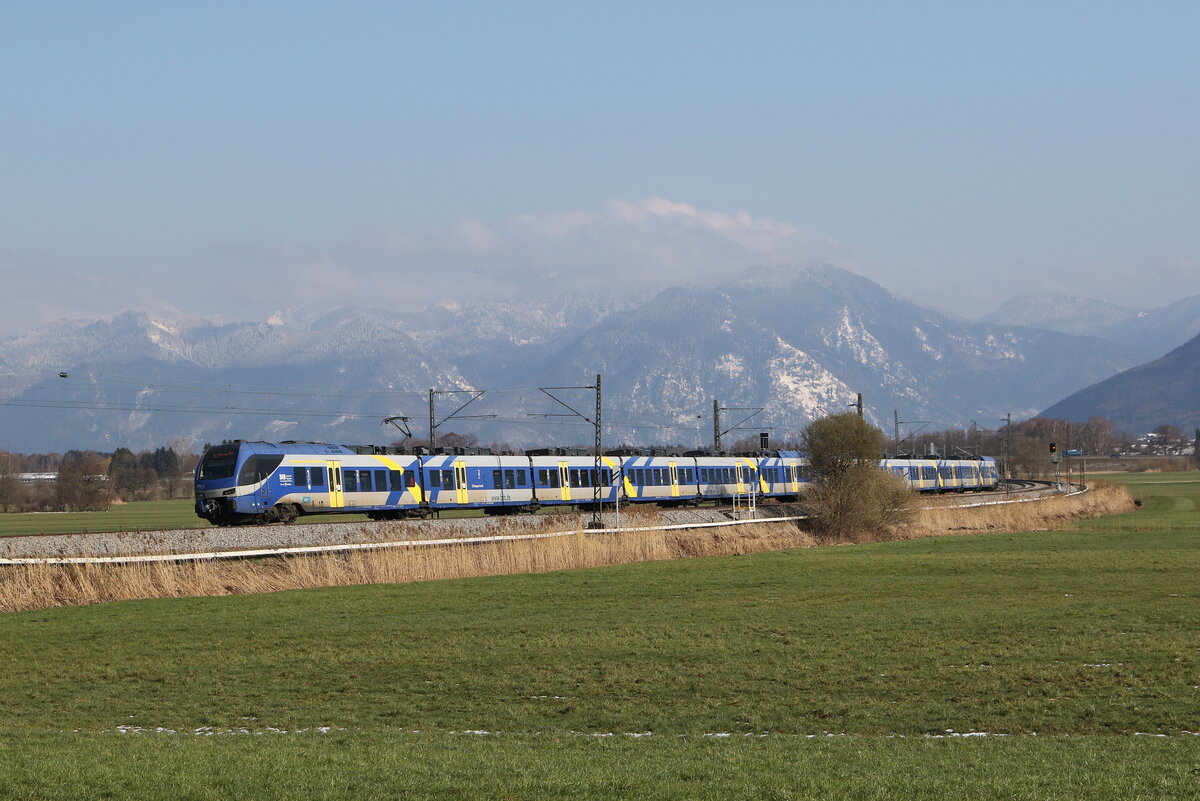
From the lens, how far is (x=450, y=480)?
60062 millimetres

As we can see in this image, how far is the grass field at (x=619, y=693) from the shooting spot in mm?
11305

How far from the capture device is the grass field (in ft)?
37.1

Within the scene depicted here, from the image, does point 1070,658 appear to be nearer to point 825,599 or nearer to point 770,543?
point 825,599

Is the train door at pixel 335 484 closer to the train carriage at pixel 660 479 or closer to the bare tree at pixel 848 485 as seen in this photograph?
the train carriage at pixel 660 479

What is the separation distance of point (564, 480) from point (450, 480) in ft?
29.8

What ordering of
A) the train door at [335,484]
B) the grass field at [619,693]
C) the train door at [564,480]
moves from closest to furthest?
the grass field at [619,693]
the train door at [335,484]
the train door at [564,480]

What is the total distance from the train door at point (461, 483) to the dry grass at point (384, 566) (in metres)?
8.20

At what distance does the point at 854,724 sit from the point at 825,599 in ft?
48.2

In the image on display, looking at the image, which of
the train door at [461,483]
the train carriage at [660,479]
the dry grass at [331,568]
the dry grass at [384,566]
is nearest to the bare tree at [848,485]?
the dry grass at [384,566]

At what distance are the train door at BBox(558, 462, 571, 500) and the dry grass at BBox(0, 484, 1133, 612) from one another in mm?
7977

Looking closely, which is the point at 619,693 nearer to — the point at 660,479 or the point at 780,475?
the point at 660,479

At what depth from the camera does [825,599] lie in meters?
29.2

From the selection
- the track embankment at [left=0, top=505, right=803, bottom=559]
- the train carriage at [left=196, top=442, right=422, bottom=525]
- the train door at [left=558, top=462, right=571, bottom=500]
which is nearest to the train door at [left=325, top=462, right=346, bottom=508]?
the train carriage at [left=196, top=442, right=422, bottom=525]

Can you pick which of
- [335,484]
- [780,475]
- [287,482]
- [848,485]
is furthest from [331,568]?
[780,475]
